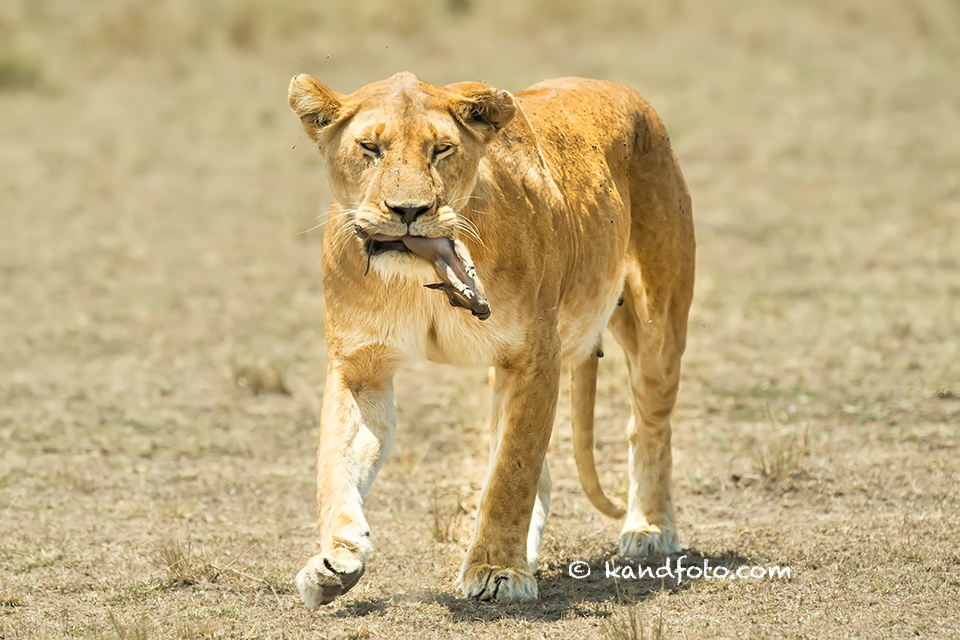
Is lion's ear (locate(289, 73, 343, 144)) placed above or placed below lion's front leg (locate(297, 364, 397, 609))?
above

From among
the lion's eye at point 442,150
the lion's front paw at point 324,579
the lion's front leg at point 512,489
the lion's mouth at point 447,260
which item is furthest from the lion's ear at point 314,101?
the lion's front paw at point 324,579

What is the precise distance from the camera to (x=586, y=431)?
543cm

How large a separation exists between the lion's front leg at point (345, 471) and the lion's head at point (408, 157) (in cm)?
52

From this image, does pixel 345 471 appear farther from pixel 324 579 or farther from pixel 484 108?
pixel 484 108

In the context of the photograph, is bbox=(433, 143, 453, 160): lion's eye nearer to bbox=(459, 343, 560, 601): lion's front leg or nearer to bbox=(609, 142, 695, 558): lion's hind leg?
bbox=(459, 343, 560, 601): lion's front leg

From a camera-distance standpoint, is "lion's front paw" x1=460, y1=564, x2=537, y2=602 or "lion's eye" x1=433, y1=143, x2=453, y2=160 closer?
"lion's eye" x1=433, y1=143, x2=453, y2=160

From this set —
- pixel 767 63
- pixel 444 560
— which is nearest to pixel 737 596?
pixel 444 560

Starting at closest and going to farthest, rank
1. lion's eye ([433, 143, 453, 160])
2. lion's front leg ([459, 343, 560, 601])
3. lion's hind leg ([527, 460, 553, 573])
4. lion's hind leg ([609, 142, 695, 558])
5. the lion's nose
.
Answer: the lion's nose → lion's eye ([433, 143, 453, 160]) → lion's front leg ([459, 343, 560, 601]) → lion's hind leg ([527, 460, 553, 573]) → lion's hind leg ([609, 142, 695, 558])

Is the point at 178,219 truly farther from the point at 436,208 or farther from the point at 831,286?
the point at 436,208

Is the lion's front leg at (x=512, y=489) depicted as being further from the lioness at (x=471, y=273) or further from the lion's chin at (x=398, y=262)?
the lion's chin at (x=398, y=262)

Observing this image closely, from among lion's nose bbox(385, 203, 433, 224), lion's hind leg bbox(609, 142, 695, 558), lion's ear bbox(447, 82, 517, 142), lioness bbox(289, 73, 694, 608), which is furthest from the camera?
lion's hind leg bbox(609, 142, 695, 558)

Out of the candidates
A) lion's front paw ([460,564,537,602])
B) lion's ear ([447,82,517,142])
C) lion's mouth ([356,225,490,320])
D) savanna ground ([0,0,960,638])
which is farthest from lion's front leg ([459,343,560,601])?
lion's ear ([447,82,517,142])

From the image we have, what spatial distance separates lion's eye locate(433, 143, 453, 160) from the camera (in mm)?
3996

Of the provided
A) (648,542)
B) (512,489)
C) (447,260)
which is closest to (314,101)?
(447,260)
